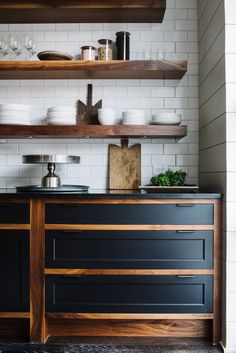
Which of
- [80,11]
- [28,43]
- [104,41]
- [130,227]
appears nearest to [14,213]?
[130,227]

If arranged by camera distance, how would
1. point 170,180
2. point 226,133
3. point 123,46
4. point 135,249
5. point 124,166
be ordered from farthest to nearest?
point 124,166 → point 123,46 → point 170,180 → point 135,249 → point 226,133

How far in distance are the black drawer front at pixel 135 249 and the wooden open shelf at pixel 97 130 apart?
0.83 metres

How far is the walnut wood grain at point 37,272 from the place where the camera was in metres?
2.36

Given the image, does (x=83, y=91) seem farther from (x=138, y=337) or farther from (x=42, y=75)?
(x=138, y=337)

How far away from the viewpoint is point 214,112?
255cm

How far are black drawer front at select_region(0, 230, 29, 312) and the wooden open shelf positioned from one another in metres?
0.85

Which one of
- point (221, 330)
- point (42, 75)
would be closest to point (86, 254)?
point (221, 330)

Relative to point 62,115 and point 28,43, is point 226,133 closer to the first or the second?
point 62,115

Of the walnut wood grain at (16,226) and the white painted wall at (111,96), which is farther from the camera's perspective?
the white painted wall at (111,96)

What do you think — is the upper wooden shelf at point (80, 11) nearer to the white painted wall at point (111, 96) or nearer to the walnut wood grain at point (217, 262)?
the white painted wall at point (111, 96)

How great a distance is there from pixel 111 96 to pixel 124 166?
0.64 m

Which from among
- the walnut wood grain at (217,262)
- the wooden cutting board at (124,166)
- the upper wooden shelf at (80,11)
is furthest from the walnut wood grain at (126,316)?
the upper wooden shelf at (80,11)

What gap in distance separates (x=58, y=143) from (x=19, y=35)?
1035mm

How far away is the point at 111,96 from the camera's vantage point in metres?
3.11
